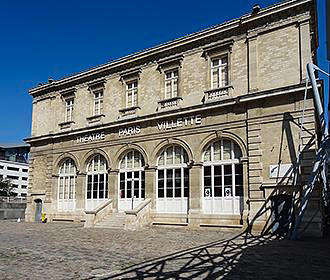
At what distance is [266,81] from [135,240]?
8.35 m

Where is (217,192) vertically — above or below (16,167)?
below

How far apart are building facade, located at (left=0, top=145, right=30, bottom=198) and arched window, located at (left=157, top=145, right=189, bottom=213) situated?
60.1 metres

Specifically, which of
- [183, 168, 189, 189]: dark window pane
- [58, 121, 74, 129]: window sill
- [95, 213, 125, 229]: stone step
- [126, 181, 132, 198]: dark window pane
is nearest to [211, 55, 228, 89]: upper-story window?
[183, 168, 189, 189]: dark window pane

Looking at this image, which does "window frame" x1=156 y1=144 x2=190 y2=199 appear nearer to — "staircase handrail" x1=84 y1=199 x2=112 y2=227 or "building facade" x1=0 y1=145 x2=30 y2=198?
"staircase handrail" x1=84 y1=199 x2=112 y2=227

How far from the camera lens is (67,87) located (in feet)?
73.3

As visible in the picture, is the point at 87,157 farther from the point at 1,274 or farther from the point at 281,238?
the point at 1,274

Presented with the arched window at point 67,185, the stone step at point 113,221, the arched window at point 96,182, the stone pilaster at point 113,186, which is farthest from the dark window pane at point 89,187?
the stone step at point 113,221

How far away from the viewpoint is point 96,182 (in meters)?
19.8

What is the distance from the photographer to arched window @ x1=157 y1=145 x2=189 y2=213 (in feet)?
53.7

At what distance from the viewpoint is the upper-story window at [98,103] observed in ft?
67.4

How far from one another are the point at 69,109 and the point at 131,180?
7308 millimetres

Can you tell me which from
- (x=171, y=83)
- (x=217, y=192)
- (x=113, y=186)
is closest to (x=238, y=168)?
(x=217, y=192)

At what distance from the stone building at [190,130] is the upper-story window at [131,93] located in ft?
0.18

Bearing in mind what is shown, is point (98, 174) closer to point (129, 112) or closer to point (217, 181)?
point (129, 112)
